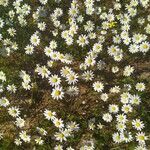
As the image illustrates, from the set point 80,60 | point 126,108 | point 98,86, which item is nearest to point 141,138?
point 126,108

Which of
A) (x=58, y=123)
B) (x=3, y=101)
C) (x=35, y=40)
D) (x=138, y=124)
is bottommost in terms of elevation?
(x=58, y=123)

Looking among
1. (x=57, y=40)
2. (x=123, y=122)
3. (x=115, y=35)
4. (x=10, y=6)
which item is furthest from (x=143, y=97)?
(x=10, y=6)

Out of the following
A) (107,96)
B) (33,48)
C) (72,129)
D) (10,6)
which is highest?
(10,6)

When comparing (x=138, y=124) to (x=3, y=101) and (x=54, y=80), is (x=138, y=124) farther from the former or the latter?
(x=3, y=101)

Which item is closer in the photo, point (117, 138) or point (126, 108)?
point (117, 138)

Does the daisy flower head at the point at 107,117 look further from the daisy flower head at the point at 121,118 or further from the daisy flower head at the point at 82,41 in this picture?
the daisy flower head at the point at 82,41

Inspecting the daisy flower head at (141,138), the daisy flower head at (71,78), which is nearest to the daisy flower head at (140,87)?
the daisy flower head at (141,138)

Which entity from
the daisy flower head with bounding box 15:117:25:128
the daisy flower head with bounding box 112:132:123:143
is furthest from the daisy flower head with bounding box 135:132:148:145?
the daisy flower head with bounding box 15:117:25:128

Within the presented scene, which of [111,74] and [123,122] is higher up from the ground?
[111,74]

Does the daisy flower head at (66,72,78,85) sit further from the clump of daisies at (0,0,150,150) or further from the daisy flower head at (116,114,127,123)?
the daisy flower head at (116,114,127,123)

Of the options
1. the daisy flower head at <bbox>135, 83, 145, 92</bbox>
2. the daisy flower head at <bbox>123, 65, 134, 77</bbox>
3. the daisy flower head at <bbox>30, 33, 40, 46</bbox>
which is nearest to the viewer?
the daisy flower head at <bbox>135, 83, 145, 92</bbox>

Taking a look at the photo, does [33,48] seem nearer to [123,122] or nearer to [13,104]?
[13,104]
